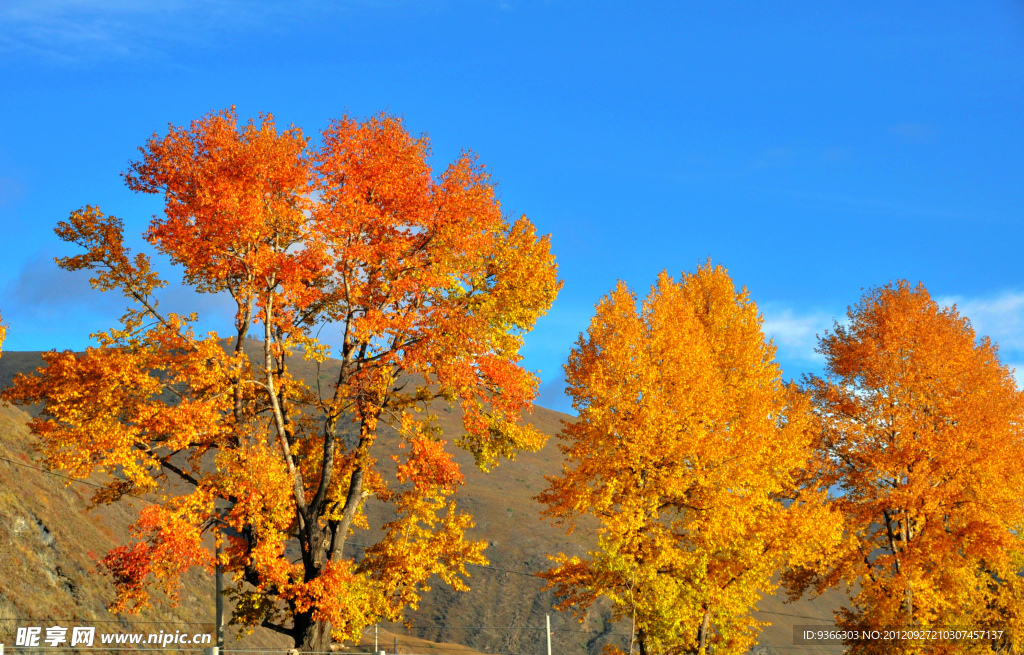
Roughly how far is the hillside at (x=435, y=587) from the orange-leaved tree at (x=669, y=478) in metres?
2.72

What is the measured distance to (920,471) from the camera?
27281mm

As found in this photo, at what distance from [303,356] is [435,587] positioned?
6192 cm

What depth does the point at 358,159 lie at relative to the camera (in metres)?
19.4

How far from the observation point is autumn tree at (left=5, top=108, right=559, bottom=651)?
17.1m

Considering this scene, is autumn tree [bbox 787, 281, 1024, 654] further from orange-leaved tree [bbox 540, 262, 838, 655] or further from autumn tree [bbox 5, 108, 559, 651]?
autumn tree [bbox 5, 108, 559, 651]

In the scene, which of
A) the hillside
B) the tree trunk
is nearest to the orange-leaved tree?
the hillside

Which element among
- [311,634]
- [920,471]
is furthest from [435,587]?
[311,634]

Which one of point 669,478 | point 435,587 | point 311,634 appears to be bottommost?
point 435,587

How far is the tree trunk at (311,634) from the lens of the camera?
18.0 m

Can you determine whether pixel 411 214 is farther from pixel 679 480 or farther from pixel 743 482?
pixel 743 482

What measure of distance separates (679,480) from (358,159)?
527 inches

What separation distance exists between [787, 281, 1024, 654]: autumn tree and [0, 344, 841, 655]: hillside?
10.1 m

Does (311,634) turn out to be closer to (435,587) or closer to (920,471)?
(920,471)

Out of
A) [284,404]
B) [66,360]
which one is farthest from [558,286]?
[66,360]
